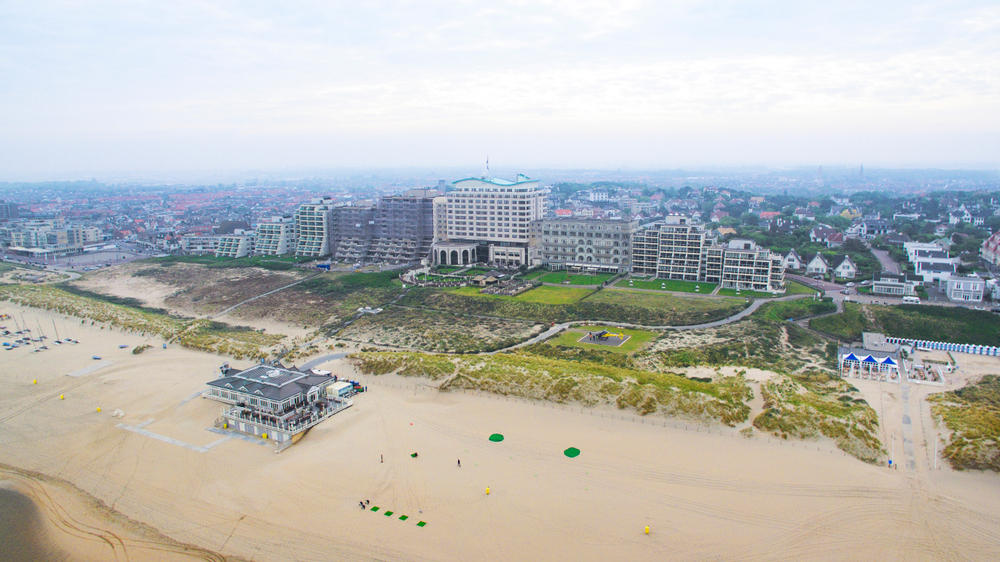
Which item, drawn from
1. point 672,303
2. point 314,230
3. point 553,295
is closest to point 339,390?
point 553,295

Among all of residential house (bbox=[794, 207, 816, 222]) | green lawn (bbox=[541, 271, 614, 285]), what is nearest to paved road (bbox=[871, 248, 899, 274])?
green lawn (bbox=[541, 271, 614, 285])

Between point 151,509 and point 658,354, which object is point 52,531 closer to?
point 151,509

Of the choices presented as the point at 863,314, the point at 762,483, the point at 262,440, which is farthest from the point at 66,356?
the point at 863,314

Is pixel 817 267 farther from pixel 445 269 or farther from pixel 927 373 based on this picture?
pixel 445 269

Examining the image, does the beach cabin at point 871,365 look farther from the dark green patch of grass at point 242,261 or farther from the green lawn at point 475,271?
the dark green patch of grass at point 242,261

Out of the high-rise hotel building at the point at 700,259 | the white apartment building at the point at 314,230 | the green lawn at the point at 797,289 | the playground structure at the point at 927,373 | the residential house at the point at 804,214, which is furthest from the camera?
the residential house at the point at 804,214

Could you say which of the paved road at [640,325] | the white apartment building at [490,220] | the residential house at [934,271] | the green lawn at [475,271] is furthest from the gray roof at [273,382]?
the residential house at [934,271]
